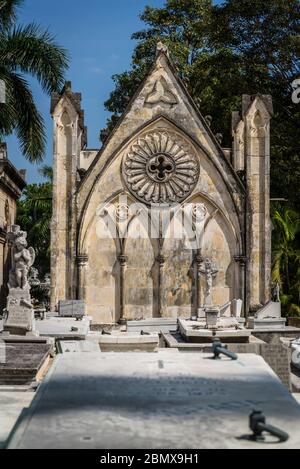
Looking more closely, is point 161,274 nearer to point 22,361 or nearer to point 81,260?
point 81,260

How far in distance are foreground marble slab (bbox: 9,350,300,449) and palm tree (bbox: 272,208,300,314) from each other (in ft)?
89.4

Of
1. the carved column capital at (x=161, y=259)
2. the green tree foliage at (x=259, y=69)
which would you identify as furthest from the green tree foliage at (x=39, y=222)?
the carved column capital at (x=161, y=259)

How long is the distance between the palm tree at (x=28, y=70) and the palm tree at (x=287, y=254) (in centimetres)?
1212

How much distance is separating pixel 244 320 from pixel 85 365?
1963 cm

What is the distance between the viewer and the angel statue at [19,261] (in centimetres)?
1997

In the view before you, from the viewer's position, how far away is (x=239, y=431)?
4887 mm

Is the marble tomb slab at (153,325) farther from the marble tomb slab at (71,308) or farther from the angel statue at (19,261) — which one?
the angel statue at (19,261)

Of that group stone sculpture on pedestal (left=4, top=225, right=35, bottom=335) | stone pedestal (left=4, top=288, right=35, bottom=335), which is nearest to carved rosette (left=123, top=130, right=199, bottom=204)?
stone sculpture on pedestal (left=4, top=225, right=35, bottom=335)

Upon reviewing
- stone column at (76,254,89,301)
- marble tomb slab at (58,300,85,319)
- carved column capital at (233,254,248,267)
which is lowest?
marble tomb slab at (58,300,85,319)

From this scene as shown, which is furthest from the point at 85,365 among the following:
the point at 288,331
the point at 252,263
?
the point at 252,263

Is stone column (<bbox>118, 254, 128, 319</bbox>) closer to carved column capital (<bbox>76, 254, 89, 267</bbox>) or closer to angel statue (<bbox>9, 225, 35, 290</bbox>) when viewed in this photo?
carved column capital (<bbox>76, 254, 89, 267</bbox>)

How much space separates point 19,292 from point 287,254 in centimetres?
1756

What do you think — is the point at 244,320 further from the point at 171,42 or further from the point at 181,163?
the point at 171,42

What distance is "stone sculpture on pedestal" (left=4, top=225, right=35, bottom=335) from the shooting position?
19.3 m
